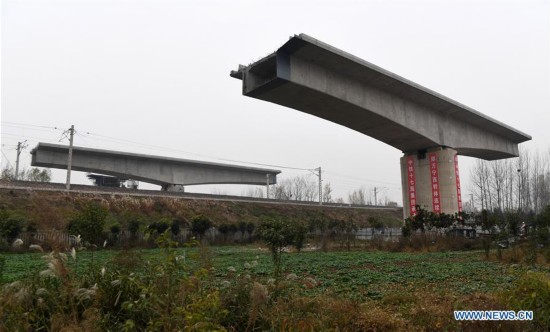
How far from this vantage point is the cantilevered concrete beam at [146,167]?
37906 mm

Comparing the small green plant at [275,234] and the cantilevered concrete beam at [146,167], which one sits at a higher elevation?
the cantilevered concrete beam at [146,167]

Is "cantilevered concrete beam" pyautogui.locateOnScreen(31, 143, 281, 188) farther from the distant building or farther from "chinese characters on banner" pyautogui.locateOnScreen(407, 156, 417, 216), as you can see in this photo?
"chinese characters on banner" pyautogui.locateOnScreen(407, 156, 417, 216)

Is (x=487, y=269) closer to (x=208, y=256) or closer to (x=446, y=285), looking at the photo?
(x=446, y=285)

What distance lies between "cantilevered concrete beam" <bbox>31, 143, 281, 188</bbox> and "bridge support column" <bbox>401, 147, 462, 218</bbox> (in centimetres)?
2802

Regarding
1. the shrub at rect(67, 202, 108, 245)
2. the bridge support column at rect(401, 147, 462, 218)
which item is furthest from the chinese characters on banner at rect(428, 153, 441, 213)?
the shrub at rect(67, 202, 108, 245)

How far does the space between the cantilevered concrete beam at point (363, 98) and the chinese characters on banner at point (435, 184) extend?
0.92 m

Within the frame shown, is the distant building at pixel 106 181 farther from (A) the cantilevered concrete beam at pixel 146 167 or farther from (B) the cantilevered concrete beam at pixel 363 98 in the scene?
(B) the cantilevered concrete beam at pixel 363 98

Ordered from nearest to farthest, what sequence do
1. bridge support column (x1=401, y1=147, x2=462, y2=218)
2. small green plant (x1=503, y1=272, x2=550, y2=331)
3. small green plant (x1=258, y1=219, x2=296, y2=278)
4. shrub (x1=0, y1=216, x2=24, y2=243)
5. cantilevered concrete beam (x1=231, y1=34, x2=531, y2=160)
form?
small green plant (x1=503, y1=272, x2=550, y2=331), small green plant (x1=258, y1=219, x2=296, y2=278), cantilevered concrete beam (x1=231, y1=34, x2=531, y2=160), shrub (x1=0, y1=216, x2=24, y2=243), bridge support column (x1=401, y1=147, x2=462, y2=218)

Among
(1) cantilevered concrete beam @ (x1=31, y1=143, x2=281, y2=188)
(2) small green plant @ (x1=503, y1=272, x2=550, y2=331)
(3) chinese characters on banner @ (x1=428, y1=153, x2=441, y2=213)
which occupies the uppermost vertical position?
(1) cantilevered concrete beam @ (x1=31, y1=143, x2=281, y2=188)

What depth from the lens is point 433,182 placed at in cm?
2589

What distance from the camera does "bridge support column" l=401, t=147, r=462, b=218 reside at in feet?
83.1

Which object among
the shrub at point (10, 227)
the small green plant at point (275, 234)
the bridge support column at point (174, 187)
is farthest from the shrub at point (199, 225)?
the bridge support column at point (174, 187)

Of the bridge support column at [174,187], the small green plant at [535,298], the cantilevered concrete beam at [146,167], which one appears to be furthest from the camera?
the bridge support column at [174,187]

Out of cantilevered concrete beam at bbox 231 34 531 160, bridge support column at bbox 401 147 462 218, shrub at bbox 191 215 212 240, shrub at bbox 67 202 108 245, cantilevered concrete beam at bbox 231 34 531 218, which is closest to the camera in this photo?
cantilevered concrete beam at bbox 231 34 531 160
